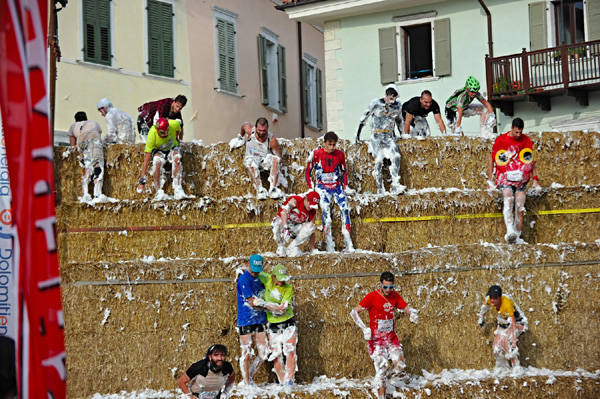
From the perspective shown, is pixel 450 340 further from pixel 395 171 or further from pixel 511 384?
pixel 395 171

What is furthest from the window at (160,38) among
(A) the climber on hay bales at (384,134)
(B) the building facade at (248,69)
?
(A) the climber on hay bales at (384,134)

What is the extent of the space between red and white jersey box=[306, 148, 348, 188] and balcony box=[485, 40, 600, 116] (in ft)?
28.9

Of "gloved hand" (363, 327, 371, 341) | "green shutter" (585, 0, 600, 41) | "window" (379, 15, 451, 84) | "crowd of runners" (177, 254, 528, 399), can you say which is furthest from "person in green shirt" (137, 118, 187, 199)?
"green shutter" (585, 0, 600, 41)

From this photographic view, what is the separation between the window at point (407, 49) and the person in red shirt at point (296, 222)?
11.2 m

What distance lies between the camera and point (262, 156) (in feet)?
45.1

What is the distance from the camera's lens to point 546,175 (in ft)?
47.2

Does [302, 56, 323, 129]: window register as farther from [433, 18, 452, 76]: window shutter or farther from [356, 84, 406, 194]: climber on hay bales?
[356, 84, 406, 194]: climber on hay bales

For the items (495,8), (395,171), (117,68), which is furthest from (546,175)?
(117,68)

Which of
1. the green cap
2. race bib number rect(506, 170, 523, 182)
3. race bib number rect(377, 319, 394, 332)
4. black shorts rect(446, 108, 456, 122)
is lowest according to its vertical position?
race bib number rect(377, 319, 394, 332)

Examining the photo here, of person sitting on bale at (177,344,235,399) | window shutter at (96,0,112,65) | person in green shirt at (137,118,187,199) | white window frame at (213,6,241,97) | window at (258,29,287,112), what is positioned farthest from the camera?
window at (258,29,287,112)

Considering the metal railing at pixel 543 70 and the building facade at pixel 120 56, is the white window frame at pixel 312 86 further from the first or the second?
the metal railing at pixel 543 70

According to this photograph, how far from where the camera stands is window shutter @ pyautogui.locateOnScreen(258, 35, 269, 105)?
25.3 meters

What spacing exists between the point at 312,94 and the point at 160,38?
9.15 meters

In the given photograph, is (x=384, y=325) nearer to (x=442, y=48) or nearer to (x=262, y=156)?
(x=262, y=156)
